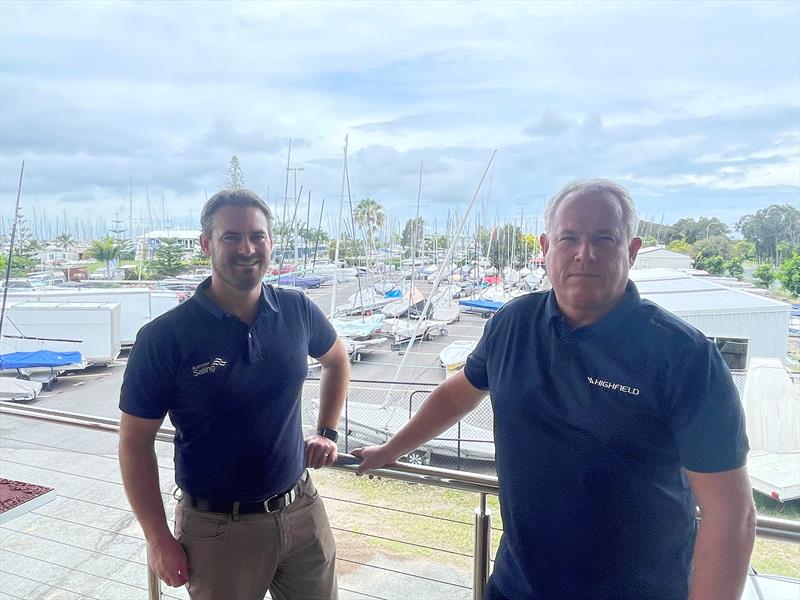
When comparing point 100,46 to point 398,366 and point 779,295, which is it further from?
point 779,295

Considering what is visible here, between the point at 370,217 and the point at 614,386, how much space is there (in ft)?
22.8

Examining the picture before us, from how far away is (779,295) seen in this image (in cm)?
301

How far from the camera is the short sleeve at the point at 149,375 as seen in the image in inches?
38.7

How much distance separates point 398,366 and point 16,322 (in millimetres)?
3232

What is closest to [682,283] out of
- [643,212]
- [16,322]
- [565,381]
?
[643,212]

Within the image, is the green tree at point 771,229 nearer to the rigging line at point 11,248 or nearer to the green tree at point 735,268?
the green tree at point 735,268

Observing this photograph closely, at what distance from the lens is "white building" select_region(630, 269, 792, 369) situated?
2.61m

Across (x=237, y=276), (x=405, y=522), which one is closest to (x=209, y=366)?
(x=237, y=276)

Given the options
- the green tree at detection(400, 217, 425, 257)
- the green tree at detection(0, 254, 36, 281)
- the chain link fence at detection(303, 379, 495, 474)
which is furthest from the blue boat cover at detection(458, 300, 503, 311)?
the green tree at detection(0, 254, 36, 281)

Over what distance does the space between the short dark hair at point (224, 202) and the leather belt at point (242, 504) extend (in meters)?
0.53

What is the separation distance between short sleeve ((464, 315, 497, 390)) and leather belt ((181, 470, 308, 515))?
18.0 inches

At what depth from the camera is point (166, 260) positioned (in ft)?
12.6

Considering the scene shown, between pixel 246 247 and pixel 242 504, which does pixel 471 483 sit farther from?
pixel 246 247

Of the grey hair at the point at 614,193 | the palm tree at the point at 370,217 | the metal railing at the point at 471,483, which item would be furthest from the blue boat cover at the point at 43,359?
the grey hair at the point at 614,193
